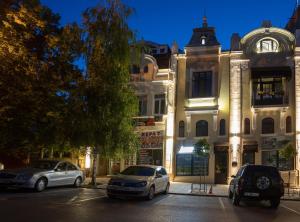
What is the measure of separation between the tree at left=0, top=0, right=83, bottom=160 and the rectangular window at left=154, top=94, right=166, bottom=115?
36.5ft

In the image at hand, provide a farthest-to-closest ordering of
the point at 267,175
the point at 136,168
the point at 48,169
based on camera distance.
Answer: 1. the point at 48,169
2. the point at 136,168
3. the point at 267,175

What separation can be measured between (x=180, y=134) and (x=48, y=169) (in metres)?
14.5

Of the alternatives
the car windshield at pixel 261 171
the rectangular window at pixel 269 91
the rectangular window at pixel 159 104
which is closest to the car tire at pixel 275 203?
the car windshield at pixel 261 171

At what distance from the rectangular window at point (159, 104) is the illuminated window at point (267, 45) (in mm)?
8354

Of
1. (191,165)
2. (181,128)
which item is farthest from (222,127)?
(191,165)

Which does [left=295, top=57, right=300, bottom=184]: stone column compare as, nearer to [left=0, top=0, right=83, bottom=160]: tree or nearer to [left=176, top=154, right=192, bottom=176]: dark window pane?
[left=176, top=154, right=192, bottom=176]: dark window pane

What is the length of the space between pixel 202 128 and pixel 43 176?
51.6ft

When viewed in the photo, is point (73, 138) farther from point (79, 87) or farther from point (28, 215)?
point (28, 215)

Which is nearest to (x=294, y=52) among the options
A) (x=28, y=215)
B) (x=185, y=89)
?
(x=185, y=89)

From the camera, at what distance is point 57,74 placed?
23.7m

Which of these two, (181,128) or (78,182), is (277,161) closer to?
(181,128)

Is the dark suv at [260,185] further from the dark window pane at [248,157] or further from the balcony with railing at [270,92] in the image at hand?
the balcony with railing at [270,92]

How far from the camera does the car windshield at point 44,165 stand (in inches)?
838

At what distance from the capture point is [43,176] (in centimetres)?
2036
